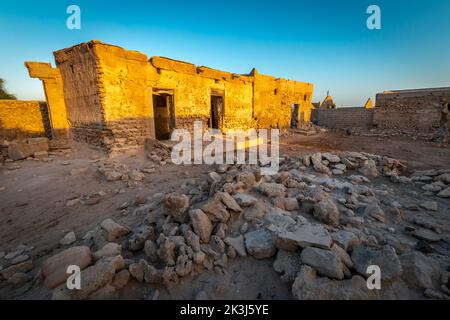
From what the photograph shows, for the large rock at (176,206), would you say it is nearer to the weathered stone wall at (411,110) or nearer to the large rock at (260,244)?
the large rock at (260,244)

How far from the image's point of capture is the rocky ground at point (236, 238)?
1564 mm

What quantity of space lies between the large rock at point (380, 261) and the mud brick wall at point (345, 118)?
1566 centimetres

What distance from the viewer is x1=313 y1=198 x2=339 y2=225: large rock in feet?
7.52

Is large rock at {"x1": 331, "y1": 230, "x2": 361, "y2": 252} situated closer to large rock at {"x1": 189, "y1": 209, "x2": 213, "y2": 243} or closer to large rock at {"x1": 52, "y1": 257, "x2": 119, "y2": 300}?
large rock at {"x1": 189, "y1": 209, "x2": 213, "y2": 243}

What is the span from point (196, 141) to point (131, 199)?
4.13 metres

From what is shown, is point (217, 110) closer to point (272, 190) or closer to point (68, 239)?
point (272, 190)

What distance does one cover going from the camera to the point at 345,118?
1545 centimetres

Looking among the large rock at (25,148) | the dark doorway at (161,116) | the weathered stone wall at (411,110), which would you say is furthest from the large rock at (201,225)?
the weathered stone wall at (411,110)

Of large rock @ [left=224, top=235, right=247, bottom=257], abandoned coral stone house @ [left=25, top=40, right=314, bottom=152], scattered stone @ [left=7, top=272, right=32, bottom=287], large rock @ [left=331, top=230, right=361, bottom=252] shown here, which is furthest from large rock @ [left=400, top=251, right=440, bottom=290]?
abandoned coral stone house @ [left=25, top=40, right=314, bottom=152]

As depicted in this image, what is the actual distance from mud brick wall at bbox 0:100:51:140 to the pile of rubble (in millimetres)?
8559
